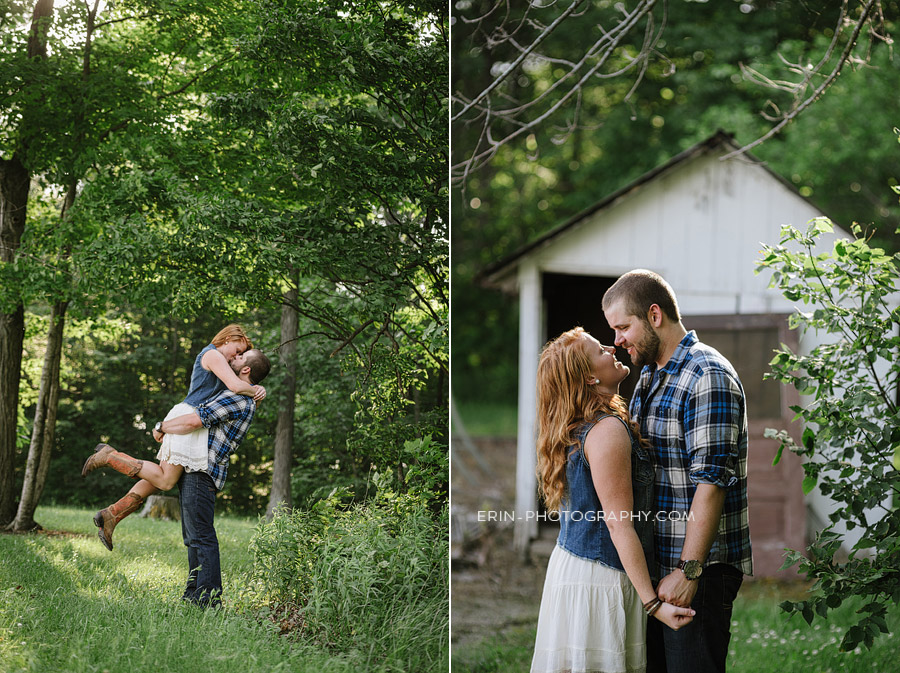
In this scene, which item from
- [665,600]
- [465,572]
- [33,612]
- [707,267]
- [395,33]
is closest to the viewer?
[665,600]

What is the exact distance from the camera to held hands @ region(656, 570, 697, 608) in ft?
6.09

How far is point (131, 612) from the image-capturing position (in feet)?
7.18

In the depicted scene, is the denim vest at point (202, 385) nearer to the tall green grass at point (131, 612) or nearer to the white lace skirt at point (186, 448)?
the white lace skirt at point (186, 448)

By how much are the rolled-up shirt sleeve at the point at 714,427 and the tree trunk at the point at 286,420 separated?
122 cm

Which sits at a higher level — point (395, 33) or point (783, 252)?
point (395, 33)

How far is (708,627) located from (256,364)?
1509mm

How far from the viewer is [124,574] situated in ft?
7.33

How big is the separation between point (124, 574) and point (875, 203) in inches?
153

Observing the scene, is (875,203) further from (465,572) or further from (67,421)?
(67,421)

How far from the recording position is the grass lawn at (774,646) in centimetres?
289

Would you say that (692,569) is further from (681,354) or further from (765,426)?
(765,426)

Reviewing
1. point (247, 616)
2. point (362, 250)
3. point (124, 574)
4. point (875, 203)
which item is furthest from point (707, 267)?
point (124, 574)

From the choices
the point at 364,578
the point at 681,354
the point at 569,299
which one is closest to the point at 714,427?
the point at 681,354

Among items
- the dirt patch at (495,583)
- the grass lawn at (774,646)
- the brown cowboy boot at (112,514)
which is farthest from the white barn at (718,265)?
the brown cowboy boot at (112,514)
